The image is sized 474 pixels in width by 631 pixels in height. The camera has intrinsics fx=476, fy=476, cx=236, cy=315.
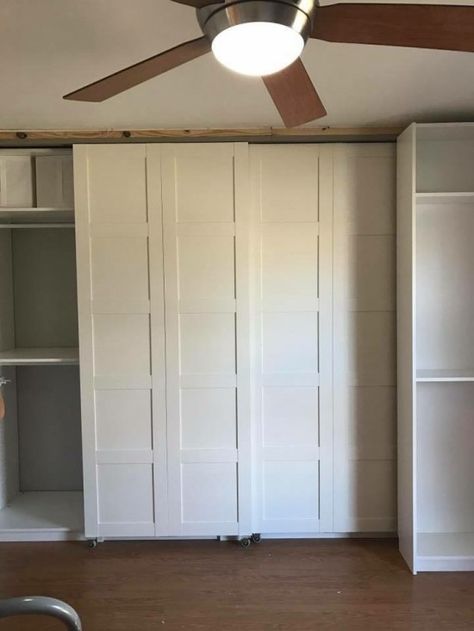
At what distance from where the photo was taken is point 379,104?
2.29 meters

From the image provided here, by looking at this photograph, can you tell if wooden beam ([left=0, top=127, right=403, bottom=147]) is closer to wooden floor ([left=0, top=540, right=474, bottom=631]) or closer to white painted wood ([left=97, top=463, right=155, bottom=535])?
white painted wood ([left=97, top=463, right=155, bottom=535])

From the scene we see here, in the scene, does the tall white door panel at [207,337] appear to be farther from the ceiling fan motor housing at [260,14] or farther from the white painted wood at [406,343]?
the ceiling fan motor housing at [260,14]

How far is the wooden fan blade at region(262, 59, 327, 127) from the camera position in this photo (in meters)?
1.37

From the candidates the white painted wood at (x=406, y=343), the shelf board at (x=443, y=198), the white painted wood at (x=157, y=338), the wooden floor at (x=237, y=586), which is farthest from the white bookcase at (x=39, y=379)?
the shelf board at (x=443, y=198)

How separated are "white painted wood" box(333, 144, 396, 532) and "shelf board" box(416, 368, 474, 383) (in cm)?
21

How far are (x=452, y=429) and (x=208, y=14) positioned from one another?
2463 millimetres

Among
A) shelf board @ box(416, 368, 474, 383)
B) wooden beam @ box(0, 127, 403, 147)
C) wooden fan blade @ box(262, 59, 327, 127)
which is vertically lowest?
shelf board @ box(416, 368, 474, 383)

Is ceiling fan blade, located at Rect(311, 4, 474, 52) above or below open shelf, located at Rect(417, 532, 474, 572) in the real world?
above

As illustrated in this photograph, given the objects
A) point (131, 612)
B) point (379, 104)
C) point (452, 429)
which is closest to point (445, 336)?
point (452, 429)

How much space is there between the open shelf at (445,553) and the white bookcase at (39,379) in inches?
78.3

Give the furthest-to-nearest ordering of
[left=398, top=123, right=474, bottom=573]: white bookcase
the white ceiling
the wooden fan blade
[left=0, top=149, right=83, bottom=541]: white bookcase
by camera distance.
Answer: [left=0, top=149, right=83, bottom=541]: white bookcase, [left=398, top=123, right=474, bottom=573]: white bookcase, the white ceiling, the wooden fan blade

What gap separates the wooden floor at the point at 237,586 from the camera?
215cm

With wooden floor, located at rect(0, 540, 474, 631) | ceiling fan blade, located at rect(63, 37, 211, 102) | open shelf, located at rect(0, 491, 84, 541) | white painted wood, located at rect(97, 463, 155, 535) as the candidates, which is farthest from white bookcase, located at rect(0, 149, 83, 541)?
ceiling fan blade, located at rect(63, 37, 211, 102)

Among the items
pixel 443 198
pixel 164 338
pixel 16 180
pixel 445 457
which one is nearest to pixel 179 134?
pixel 16 180
